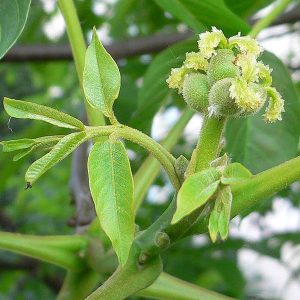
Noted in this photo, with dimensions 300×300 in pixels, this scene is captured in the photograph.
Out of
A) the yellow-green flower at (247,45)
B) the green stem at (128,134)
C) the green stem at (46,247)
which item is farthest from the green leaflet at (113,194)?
the green stem at (46,247)

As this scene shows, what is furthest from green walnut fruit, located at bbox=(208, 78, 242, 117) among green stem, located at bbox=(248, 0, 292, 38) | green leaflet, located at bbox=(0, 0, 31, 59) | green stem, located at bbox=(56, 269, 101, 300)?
green stem, located at bbox=(248, 0, 292, 38)

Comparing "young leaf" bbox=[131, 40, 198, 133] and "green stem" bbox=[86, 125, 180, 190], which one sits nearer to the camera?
"green stem" bbox=[86, 125, 180, 190]

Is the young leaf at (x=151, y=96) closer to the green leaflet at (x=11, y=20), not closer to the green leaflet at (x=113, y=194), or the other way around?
the green leaflet at (x=11, y=20)

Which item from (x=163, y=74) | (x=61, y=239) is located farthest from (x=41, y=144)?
(x=163, y=74)

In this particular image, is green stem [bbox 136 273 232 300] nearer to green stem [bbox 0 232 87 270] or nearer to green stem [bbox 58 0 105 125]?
green stem [bbox 0 232 87 270]

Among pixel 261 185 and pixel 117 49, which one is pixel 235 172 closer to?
pixel 261 185

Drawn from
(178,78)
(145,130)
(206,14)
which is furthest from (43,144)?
(145,130)

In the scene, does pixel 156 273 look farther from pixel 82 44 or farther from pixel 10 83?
pixel 10 83
